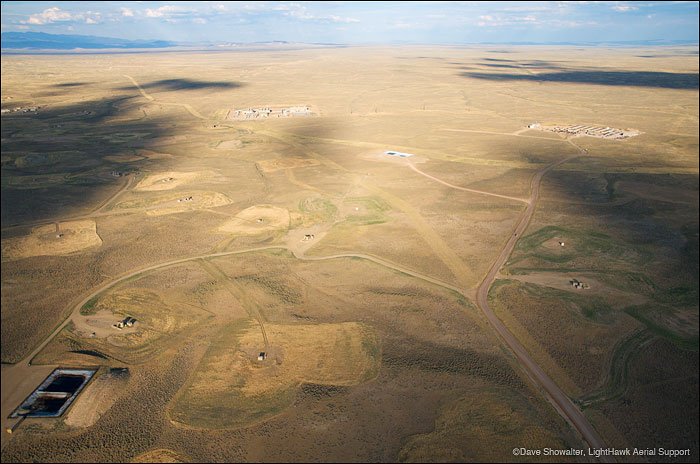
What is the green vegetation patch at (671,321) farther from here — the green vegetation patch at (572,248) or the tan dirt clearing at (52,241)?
the tan dirt clearing at (52,241)

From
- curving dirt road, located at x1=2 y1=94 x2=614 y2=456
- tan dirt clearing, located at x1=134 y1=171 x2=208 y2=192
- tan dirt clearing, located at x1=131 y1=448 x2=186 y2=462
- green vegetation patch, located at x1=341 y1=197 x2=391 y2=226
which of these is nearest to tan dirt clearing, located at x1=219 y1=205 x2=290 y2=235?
curving dirt road, located at x1=2 y1=94 x2=614 y2=456

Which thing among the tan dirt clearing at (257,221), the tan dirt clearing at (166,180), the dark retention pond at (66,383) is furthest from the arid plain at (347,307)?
the dark retention pond at (66,383)

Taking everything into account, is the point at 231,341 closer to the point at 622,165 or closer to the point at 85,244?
the point at 85,244

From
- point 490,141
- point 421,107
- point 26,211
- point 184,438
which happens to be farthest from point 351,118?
point 184,438

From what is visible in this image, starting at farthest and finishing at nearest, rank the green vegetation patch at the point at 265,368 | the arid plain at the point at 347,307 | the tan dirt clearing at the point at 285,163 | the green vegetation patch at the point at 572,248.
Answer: the tan dirt clearing at the point at 285,163 → the green vegetation patch at the point at 572,248 → the green vegetation patch at the point at 265,368 → the arid plain at the point at 347,307

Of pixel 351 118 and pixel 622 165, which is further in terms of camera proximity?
pixel 351 118

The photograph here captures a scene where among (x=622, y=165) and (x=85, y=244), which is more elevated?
(x=622, y=165)

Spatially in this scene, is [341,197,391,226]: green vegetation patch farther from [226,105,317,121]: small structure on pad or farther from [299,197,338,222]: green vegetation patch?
[226,105,317,121]: small structure on pad

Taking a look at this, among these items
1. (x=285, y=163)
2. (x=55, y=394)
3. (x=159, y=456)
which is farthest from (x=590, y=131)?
(x=55, y=394)
